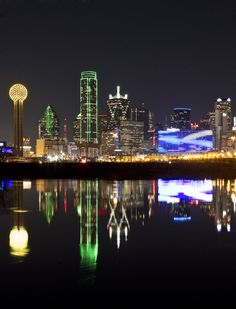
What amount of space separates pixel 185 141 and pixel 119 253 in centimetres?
16164

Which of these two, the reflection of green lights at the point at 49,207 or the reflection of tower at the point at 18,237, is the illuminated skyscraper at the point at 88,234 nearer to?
the reflection of green lights at the point at 49,207

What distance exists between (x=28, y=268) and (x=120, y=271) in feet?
7.83

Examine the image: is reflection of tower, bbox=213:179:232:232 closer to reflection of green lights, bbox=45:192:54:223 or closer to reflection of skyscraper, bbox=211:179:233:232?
reflection of skyscraper, bbox=211:179:233:232

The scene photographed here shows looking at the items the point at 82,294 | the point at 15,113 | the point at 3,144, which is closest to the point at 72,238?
the point at 82,294

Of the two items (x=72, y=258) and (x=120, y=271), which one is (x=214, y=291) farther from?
(x=72, y=258)

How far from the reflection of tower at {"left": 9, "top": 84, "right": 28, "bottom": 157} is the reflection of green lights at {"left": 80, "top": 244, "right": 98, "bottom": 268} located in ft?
486

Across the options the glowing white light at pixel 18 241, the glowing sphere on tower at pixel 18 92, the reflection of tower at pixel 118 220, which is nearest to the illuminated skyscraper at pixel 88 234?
the reflection of tower at pixel 118 220

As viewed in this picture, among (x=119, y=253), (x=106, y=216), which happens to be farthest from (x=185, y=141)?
(x=119, y=253)

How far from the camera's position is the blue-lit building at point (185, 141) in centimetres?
17100

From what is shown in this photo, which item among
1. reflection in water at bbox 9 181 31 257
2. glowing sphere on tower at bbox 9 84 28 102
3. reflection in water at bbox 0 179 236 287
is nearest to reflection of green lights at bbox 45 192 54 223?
reflection in water at bbox 0 179 236 287

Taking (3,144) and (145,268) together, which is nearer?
(145,268)

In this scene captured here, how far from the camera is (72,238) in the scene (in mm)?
16453

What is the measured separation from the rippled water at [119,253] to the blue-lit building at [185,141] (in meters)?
148

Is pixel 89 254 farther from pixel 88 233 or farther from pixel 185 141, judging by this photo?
pixel 185 141
